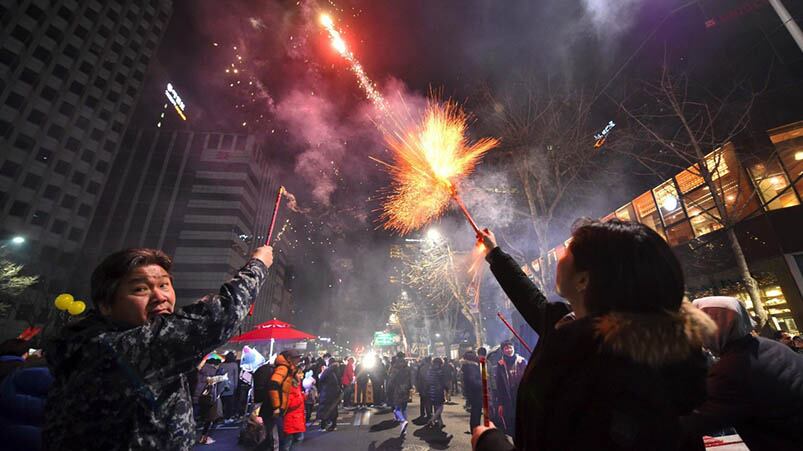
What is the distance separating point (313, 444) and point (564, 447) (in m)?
10.0

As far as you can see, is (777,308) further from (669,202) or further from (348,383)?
(348,383)

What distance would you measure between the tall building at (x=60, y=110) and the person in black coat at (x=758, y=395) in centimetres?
6908

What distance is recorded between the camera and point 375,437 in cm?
989

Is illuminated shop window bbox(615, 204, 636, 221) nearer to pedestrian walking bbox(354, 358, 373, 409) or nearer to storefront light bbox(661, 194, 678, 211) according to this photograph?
storefront light bbox(661, 194, 678, 211)

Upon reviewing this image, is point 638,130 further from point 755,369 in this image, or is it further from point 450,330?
point 450,330

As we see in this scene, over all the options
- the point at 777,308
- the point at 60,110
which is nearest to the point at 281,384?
the point at 777,308

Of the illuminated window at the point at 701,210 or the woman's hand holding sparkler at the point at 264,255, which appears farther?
the illuminated window at the point at 701,210

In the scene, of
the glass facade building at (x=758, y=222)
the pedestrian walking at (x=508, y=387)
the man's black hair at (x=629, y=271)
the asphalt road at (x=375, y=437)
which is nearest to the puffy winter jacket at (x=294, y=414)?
the asphalt road at (x=375, y=437)

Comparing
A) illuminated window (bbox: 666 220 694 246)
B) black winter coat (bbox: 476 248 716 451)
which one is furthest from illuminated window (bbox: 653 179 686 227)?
black winter coat (bbox: 476 248 716 451)

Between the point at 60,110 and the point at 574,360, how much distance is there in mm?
83808

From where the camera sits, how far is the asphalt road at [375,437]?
8812 mm

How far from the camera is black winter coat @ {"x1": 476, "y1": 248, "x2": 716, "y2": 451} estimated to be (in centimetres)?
110

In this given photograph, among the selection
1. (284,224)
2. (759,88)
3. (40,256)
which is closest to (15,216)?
(40,256)

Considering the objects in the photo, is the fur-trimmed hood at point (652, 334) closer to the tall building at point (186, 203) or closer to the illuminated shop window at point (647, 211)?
the illuminated shop window at point (647, 211)
